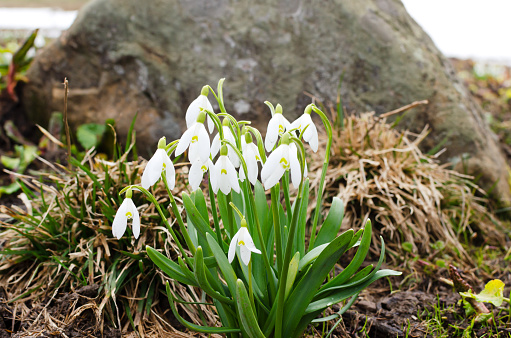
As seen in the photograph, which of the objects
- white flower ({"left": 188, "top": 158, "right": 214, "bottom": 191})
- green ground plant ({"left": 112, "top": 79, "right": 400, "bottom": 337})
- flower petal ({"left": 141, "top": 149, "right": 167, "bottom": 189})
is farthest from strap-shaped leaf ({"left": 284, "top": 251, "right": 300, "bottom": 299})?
flower petal ({"left": 141, "top": 149, "right": 167, "bottom": 189})

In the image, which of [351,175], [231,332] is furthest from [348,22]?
[231,332]

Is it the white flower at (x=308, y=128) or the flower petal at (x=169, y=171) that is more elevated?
the white flower at (x=308, y=128)

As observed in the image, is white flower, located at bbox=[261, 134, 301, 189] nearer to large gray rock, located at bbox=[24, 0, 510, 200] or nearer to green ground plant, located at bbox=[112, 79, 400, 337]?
green ground plant, located at bbox=[112, 79, 400, 337]

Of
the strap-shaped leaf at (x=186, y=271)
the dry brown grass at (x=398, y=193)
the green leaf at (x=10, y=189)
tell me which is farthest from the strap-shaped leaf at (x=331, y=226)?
the green leaf at (x=10, y=189)

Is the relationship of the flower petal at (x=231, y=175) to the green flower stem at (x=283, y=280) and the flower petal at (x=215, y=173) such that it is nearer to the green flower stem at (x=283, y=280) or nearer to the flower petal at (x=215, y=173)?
the flower petal at (x=215, y=173)

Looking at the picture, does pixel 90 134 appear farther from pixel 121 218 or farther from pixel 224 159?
pixel 224 159

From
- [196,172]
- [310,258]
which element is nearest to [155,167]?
[196,172]

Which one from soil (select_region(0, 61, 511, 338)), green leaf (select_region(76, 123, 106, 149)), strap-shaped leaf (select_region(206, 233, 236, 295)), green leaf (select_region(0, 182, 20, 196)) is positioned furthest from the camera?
green leaf (select_region(76, 123, 106, 149))
